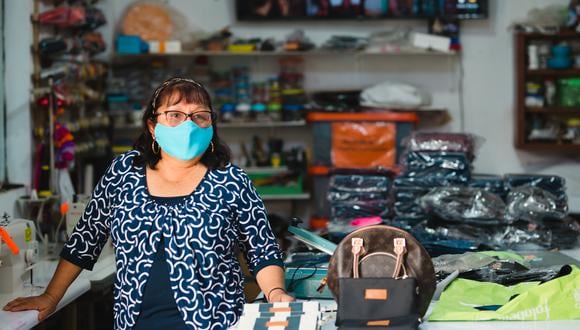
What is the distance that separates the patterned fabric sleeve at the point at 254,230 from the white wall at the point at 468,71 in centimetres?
374

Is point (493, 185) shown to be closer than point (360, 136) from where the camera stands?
Yes

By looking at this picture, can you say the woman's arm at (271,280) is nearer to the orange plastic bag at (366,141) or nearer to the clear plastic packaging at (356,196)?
the clear plastic packaging at (356,196)

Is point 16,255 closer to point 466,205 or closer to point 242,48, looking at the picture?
point 466,205

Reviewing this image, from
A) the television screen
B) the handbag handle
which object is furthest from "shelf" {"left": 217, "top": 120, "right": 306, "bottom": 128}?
the handbag handle

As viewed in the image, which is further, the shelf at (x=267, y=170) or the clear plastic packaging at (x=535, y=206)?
the shelf at (x=267, y=170)

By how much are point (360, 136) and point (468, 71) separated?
3.52 ft

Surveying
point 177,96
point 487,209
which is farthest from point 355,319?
point 487,209

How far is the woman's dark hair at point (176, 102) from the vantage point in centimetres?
255

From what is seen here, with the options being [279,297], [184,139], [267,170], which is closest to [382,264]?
[279,297]

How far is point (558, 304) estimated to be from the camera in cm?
262

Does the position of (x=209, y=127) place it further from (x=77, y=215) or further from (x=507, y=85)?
(x=507, y=85)

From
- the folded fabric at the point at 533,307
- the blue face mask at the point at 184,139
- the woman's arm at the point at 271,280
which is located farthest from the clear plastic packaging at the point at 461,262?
the blue face mask at the point at 184,139

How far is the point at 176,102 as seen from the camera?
2.55 meters

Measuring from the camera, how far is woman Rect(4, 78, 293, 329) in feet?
7.87
